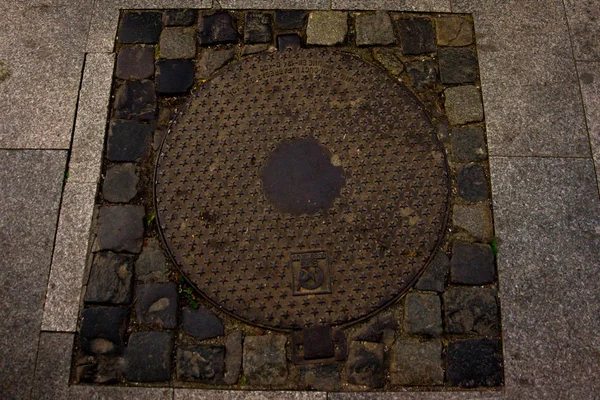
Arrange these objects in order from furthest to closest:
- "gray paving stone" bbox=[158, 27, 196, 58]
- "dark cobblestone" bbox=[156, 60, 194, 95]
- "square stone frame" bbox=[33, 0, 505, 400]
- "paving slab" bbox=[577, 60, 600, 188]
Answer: "gray paving stone" bbox=[158, 27, 196, 58], "dark cobblestone" bbox=[156, 60, 194, 95], "paving slab" bbox=[577, 60, 600, 188], "square stone frame" bbox=[33, 0, 505, 400]

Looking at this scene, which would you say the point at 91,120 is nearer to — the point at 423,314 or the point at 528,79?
the point at 423,314

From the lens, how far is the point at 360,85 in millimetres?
3443

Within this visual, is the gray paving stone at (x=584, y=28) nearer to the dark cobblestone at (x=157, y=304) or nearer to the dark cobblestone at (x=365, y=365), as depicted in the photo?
the dark cobblestone at (x=365, y=365)

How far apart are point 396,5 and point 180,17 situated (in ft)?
5.07

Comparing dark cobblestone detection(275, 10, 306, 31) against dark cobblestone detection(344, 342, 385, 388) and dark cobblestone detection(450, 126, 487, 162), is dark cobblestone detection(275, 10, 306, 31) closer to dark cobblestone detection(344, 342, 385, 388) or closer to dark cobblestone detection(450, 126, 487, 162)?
dark cobblestone detection(450, 126, 487, 162)

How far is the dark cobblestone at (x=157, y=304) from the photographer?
300 cm

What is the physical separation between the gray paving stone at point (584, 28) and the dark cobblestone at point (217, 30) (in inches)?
93.7

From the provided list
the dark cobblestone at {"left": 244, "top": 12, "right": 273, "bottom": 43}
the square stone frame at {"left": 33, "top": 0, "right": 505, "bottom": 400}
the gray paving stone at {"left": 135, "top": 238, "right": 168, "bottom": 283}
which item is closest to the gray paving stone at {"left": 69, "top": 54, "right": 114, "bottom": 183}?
the square stone frame at {"left": 33, "top": 0, "right": 505, "bottom": 400}

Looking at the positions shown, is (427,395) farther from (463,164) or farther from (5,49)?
(5,49)

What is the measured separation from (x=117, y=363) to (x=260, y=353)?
80 cm

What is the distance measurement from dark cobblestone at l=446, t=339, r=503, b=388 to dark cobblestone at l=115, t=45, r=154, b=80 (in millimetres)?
2635

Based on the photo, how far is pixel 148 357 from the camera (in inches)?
115

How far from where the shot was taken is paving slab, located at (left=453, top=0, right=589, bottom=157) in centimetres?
337

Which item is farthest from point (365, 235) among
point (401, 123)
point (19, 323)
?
point (19, 323)
